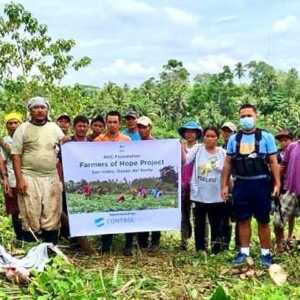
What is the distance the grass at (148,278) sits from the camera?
4551 millimetres

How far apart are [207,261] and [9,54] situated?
9.43 m

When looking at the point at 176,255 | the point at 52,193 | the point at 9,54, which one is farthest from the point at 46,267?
the point at 9,54

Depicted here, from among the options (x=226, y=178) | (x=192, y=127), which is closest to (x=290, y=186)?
(x=226, y=178)

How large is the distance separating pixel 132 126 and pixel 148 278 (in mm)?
1905

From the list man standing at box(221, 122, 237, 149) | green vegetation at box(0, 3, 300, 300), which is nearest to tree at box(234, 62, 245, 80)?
green vegetation at box(0, 3, 300, 300)

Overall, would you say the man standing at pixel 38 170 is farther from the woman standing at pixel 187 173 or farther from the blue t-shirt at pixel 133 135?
the woman standing at pixel 187 173

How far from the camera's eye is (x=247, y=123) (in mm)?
5527

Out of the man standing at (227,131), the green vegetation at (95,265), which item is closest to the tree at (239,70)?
the green vegetation at (95,265)

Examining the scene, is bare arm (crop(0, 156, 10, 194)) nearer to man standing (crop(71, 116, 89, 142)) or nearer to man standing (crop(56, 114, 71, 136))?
man standing (crop(71, 116, 89, 142))

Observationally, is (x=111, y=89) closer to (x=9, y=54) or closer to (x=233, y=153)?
(x=9, y=54)

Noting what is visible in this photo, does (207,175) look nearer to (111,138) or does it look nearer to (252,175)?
(252,175)

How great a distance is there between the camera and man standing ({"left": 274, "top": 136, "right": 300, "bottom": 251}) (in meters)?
6.16

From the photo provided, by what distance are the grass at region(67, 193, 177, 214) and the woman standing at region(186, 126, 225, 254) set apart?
28cm

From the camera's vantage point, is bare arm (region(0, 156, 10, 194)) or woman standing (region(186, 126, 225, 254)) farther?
woman standing (region(186, 126, 225, 254))
